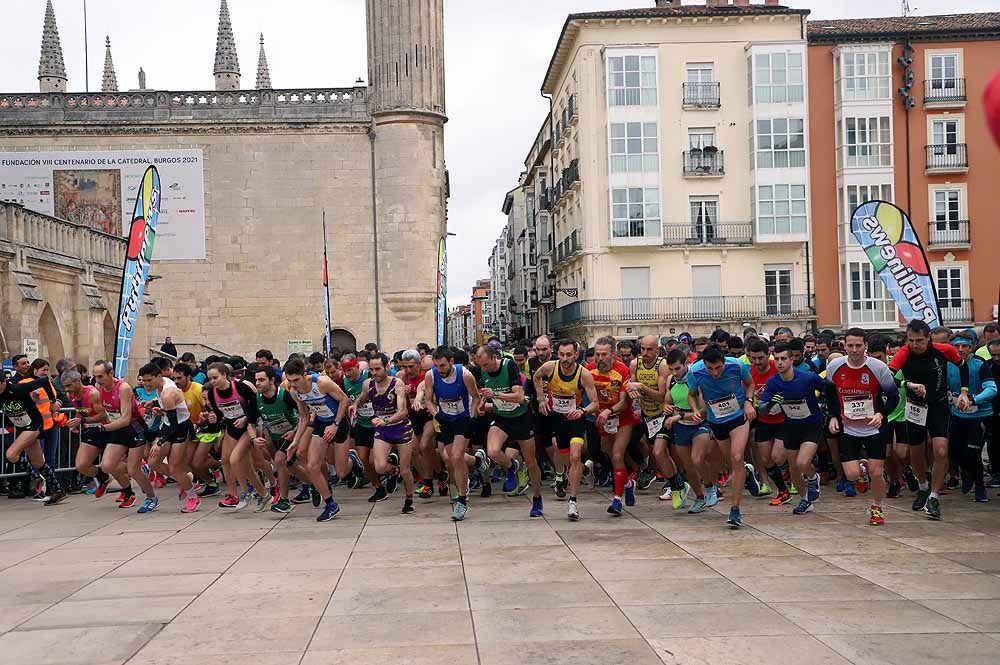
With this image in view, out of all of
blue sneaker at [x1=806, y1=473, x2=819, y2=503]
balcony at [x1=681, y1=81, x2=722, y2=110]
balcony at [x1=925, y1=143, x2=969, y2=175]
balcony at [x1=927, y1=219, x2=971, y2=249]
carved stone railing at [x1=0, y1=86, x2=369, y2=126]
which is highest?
balcony at [x1=681, y1=81, x2=722, y2=110]

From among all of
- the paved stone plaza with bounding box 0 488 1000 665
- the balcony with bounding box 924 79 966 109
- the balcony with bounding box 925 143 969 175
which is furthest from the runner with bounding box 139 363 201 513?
the balcony with bounding box 924 79 966 109

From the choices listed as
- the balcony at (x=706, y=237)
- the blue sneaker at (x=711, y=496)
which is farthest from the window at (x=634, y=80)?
the blue sneaker at (x=711, y=496)

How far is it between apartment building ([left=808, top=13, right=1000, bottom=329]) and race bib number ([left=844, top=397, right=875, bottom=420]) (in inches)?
A: 1353

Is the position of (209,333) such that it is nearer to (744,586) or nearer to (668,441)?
(668,441)

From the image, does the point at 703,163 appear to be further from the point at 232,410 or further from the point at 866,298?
the point at 232,410

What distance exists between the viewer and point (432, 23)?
37.2m

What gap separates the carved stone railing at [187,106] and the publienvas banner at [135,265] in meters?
21.8

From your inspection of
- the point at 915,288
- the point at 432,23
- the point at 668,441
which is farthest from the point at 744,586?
the point at 432,23

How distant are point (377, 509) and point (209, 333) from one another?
88.8ft

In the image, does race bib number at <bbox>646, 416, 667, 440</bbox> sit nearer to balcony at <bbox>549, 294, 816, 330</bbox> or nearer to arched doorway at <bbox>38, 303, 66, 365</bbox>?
arched doorway at <bbox>38, 303, 66, 365</bbox>

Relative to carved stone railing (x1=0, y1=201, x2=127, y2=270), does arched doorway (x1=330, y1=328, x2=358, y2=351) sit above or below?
below

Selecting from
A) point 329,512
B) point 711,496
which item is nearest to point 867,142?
point 711,496

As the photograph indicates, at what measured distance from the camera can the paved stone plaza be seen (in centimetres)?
598

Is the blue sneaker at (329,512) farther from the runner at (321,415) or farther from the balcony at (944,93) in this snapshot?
the balcony at (944,93)
